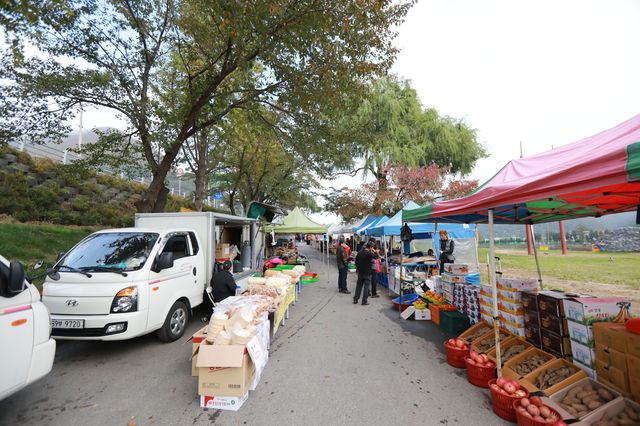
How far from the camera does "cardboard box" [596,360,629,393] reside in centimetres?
273

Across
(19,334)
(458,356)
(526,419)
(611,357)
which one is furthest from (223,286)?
(611,357)

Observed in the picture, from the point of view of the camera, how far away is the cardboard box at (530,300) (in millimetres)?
3922

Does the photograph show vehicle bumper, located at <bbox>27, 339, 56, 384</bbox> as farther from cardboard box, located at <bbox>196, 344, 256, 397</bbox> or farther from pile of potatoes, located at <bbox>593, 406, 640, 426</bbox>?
pile of potatoes, located at <bbox>593, 406, 640, 426</bbox>

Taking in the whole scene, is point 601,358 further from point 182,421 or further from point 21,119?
point 21,119

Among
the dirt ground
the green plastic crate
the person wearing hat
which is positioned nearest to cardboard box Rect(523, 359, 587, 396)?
the green plastic crate

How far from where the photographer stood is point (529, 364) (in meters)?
3.55

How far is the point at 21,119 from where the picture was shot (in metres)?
7.77

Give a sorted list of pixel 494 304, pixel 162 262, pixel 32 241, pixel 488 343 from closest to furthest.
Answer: pixel 494 304 < pixel 488 343 < pixel 162 262 < pixel 32 241

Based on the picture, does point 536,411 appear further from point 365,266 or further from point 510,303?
point 365,266

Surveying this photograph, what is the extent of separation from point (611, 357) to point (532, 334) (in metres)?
1.12

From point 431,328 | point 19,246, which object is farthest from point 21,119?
point 431,328

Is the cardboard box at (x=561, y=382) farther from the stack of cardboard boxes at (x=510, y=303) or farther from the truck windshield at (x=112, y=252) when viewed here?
the truck windshield at (x=112, y=252)

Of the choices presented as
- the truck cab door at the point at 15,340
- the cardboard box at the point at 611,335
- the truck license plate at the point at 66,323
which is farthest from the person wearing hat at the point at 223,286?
the cardboard box at the point at 611,335

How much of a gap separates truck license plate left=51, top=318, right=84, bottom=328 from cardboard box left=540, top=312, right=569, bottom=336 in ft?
21.4
